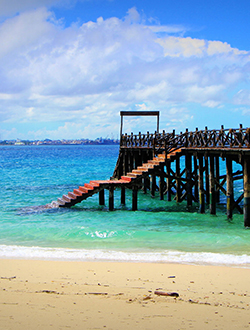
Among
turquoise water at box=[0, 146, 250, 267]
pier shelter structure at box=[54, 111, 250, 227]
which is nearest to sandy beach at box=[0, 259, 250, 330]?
turquoise water at box=[0, 146, 250, 267]

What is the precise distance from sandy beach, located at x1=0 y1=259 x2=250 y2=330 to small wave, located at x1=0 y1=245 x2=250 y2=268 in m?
0.72

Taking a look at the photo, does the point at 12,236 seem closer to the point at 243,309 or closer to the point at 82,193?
the point at 82,193

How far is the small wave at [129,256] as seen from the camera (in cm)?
1085

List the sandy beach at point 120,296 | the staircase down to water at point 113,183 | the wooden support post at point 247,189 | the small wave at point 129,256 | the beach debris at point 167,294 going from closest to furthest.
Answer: the sandy beach at point 120,296 < the beach debris at point 167,294 < the small wave at point 129,256 < the wooden support post at point 247,189 < the staircase down to water at point 113,183

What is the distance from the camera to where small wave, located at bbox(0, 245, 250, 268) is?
10852 mm

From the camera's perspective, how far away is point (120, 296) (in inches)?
296

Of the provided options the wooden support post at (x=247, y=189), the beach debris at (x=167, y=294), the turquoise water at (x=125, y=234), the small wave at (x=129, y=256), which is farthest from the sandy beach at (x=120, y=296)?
the wooden support post at (x=247, y=189)

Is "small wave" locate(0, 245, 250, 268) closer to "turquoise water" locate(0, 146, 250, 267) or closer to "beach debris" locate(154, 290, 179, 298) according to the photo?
"turquoise water" locate(0, 146, 250, 267)

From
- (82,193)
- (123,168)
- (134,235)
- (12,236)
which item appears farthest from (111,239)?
(123,168)

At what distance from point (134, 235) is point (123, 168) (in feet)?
57.2

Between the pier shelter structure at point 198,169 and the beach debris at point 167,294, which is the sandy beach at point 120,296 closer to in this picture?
the beach debris at point 167,294

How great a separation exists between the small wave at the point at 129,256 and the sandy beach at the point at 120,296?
0.72 m

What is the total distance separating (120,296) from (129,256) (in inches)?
150

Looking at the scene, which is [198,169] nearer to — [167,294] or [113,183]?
[113,183]
